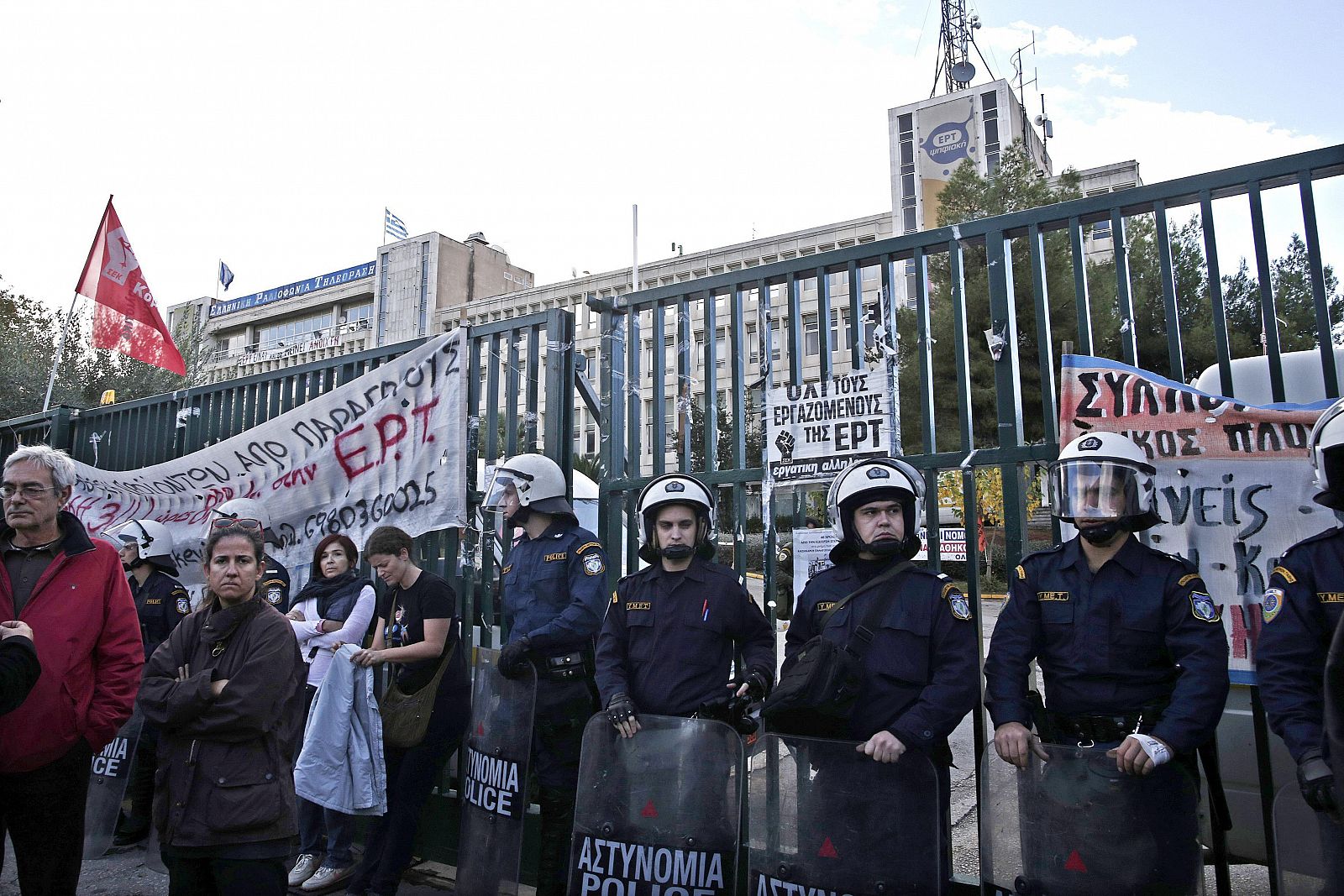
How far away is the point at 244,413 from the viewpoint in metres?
7.39

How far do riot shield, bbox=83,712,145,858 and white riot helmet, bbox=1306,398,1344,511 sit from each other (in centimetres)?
613

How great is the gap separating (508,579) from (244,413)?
3844mm

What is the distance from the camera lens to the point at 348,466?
254 inches

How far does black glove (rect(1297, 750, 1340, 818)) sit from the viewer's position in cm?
238

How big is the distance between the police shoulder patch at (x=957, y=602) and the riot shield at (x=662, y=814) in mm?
962

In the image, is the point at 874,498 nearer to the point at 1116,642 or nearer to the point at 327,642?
the point at 1116,642

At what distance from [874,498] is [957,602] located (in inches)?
20.1

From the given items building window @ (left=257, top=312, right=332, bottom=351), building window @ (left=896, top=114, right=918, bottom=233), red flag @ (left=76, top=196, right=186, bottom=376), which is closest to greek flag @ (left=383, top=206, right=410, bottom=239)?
building window @ (left=257, top=312, right=332, bottom=351)

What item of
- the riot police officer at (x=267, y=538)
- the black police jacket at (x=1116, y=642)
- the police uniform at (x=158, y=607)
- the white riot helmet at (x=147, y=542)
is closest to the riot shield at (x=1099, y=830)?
the black police jacket at (x=1116, y=642)

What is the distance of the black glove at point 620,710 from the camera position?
139 inches

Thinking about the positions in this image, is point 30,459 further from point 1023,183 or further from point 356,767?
point 1023,183

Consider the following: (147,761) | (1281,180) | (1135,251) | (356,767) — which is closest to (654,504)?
(356,767)

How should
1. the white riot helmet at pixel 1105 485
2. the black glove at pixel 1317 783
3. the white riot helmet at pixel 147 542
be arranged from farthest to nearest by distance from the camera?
the white riot helmet at pixel 147 542
the white riot helmet at pixel 1105 485
the black glove at pixel 1317 783

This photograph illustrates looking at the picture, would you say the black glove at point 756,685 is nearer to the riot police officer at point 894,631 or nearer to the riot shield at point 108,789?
the riot police officer at point 894,631
